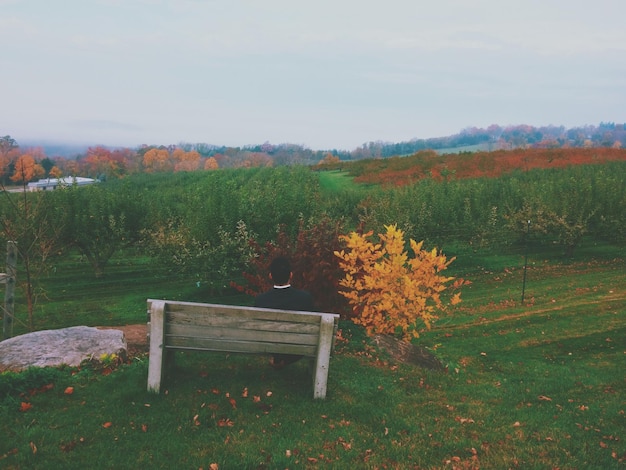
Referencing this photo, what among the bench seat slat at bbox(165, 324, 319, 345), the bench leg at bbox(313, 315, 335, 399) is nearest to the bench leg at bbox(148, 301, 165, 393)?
the bench seat slat at bbox(165, 324, 319, 345)

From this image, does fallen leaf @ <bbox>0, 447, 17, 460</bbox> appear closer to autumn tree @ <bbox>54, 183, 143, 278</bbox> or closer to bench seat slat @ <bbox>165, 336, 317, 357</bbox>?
bench seat slat @ <bbox>165, 336, 317, 357</bbox>

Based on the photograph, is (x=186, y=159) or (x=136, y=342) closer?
(x=136, y=342)

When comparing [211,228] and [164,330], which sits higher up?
[164,330]

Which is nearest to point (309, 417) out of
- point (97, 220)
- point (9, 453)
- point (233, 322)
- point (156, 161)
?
point (233, 322)

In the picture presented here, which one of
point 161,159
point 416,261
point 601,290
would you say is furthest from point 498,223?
point 161,159

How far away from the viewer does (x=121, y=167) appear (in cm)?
13800

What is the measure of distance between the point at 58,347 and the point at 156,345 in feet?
7.55

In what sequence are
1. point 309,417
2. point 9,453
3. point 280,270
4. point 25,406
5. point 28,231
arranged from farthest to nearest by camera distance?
point 28,231, point 280,270, point 309,417, point 25,406, point 9,453

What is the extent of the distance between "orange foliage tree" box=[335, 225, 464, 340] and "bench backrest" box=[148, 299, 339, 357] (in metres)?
4.42

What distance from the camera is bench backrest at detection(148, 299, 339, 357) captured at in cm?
592

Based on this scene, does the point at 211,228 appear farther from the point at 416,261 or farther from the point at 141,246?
the point at 416,261

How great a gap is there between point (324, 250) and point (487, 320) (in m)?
10.4

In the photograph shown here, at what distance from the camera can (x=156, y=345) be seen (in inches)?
233

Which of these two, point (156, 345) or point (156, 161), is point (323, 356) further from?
point (156, 161)
